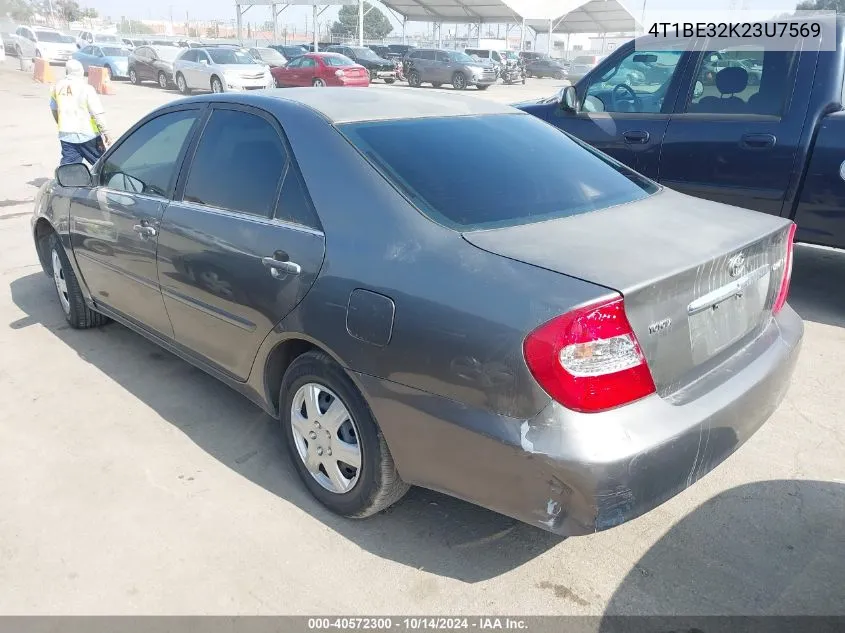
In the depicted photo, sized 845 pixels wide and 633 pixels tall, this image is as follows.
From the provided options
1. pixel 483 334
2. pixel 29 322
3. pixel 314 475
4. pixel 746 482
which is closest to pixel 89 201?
pixel 29 322

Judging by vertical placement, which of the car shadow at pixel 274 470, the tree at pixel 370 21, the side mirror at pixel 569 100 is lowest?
the car shadow at pixel 274 470

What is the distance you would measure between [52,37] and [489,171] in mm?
37261

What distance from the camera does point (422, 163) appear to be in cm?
268

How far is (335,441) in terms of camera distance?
2.69m

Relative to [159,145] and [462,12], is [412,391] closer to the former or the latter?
[159,145]

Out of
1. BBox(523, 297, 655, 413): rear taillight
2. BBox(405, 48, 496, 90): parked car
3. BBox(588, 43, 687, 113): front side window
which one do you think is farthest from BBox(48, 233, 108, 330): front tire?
BBox(405, 48, 496, 90): parked car

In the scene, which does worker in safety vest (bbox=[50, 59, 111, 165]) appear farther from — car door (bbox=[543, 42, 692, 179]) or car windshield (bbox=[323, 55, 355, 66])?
car windshield (bbox=[323, 55, 355, 66])

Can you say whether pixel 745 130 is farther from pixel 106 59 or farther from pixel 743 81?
pixel 106 59

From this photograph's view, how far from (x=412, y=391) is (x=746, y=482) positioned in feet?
5.61

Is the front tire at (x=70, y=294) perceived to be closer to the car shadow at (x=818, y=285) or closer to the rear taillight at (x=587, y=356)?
the rear taillight at (x=587, y=356)

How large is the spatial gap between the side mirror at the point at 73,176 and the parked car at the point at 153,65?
79.9 ft

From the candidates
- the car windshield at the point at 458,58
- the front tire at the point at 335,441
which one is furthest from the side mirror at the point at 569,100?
the car windshield at the point at 458,58

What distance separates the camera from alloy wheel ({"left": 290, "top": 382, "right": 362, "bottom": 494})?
264 centimetres

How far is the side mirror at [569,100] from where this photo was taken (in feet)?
18.5
